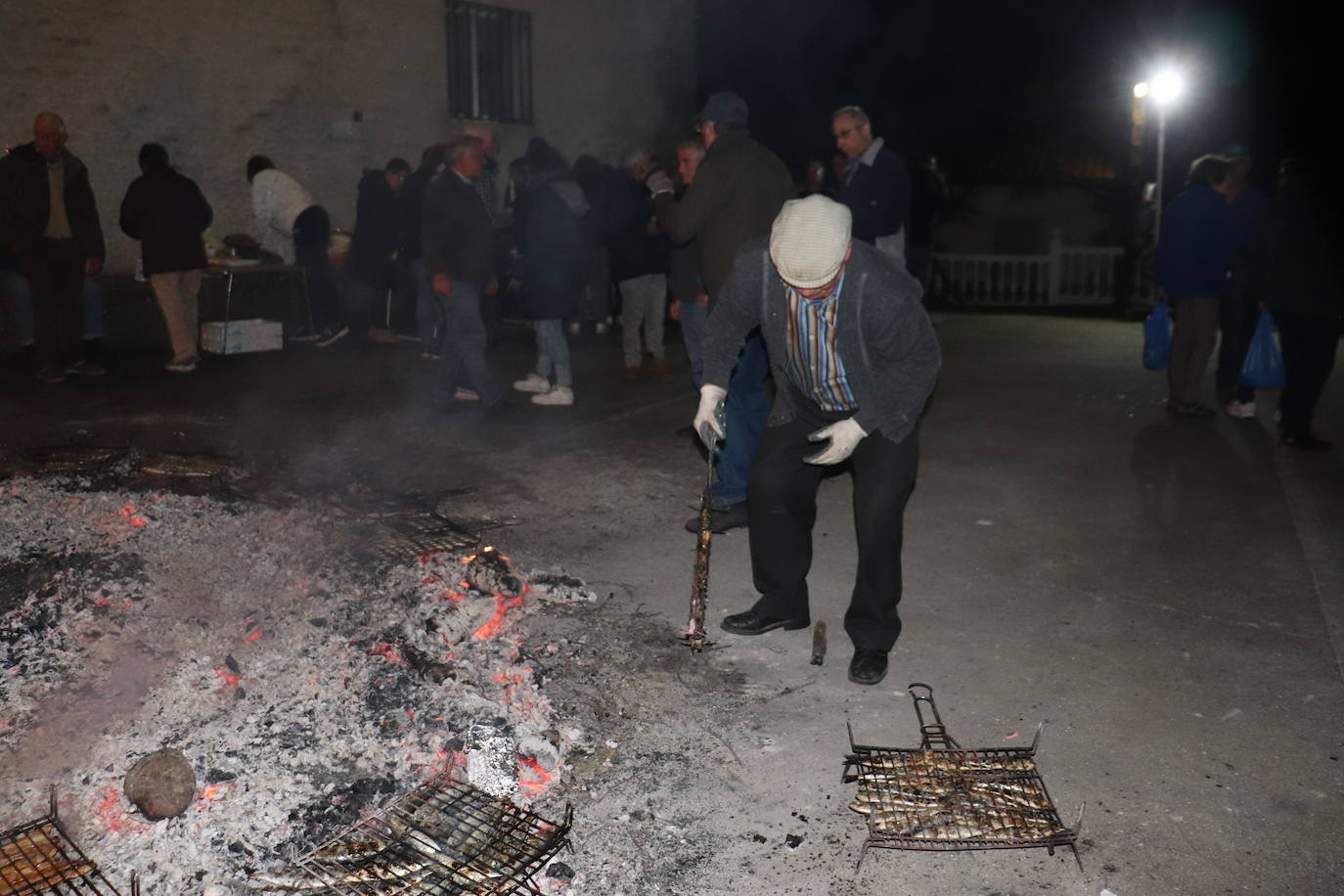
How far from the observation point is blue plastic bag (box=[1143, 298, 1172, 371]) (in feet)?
30.5

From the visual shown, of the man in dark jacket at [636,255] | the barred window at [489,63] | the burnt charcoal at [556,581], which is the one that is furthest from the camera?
the barred window at [489,63]

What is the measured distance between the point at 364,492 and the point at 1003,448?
445 cm

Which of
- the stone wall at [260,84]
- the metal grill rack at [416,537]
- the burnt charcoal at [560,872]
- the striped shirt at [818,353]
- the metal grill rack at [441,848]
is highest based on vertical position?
the stone wall at [260,84]

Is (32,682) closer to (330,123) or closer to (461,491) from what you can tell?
(461,491)

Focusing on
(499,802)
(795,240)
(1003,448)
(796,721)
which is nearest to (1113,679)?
(796,721)

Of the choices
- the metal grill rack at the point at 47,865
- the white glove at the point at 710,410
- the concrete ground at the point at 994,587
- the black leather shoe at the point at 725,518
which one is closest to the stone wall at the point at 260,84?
the concrete ground at the point at 994,587

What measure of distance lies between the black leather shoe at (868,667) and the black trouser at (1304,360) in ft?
16.3

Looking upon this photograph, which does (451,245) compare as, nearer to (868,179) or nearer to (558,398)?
(558,398)

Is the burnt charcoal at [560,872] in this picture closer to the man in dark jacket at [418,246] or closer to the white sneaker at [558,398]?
the white sneaker at [558,398]

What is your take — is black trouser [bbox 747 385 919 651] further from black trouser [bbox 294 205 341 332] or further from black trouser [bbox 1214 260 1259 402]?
black trouser [bbox 294 205 341 332]

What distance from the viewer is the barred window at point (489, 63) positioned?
15414 mm

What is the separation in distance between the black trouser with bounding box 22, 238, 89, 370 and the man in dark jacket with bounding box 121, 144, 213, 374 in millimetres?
581

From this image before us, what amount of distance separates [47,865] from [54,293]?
822cm

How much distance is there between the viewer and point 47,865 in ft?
9.85
